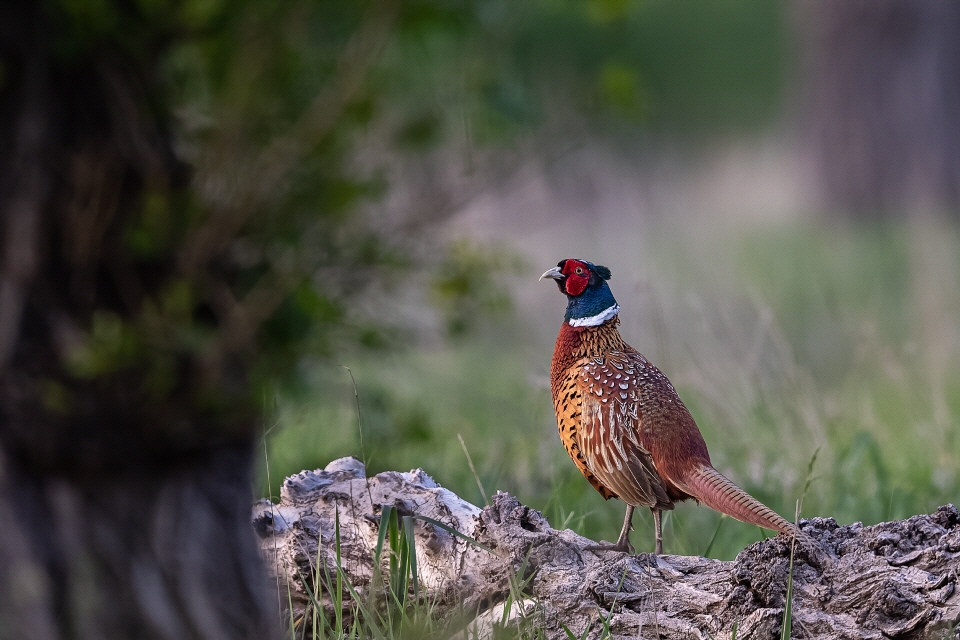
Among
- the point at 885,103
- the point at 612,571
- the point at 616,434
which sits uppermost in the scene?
the point at 885,103

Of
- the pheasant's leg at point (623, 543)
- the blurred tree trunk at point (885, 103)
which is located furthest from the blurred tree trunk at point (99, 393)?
the blurred tree trunk at point (885, 103)

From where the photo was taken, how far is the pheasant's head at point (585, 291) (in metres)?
2.02

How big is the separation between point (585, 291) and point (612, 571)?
0.56 m

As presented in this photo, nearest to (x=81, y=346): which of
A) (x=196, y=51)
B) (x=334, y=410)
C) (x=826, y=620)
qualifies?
(x=196, y=51)

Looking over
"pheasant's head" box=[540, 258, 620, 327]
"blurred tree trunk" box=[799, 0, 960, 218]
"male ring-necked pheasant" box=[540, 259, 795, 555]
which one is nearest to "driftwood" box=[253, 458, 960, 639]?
"male ring-necked pheasant" box=[540, 259, 795, 555]

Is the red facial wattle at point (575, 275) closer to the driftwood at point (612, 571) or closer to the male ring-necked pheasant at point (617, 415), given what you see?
the male ring-necked pheasant at point (617, 415)

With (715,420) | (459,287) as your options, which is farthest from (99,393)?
(715,420)

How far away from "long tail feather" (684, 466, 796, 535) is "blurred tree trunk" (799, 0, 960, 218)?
37.5 ft

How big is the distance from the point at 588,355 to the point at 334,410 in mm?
2591

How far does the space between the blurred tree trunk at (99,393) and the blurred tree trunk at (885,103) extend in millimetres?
11539

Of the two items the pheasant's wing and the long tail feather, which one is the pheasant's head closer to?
the pheasant's wing

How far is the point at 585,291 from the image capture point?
206 cm

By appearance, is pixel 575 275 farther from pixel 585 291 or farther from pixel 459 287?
pixel 459 287

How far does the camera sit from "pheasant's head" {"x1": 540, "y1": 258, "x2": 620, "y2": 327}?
202 cm
